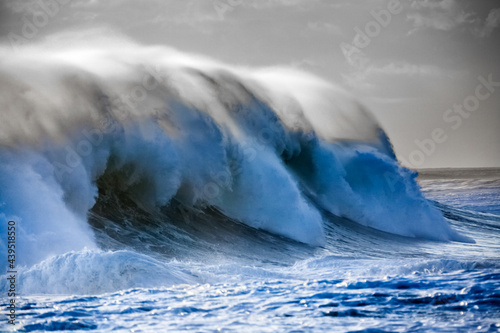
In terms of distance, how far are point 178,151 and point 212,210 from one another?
1.29 m

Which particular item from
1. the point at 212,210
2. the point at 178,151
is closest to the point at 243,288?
the point at 212,210

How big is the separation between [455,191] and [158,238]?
2532cm

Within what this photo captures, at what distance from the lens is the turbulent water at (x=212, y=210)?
555 centimetres

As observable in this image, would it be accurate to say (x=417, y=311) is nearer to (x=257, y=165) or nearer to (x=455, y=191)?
(x=257, y=165)

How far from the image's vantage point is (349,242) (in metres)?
10.9

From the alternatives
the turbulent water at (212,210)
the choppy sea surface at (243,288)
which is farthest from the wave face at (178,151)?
the choppy sea surface at (243,288)

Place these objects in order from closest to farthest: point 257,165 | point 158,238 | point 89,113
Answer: point 158,238
point 89,113
point 257,165

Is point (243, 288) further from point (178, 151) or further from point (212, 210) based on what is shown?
point (178, 151)

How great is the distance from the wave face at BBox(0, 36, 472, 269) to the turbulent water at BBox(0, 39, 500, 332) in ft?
0.11

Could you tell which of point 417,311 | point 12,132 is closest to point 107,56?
point 12,132

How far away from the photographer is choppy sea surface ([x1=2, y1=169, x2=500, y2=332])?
197 inches

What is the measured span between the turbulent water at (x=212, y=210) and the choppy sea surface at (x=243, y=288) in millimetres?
31

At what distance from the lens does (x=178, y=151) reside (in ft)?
35.0

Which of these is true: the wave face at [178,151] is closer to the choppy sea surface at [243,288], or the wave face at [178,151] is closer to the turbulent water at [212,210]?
the turbulent water at [212,210]
